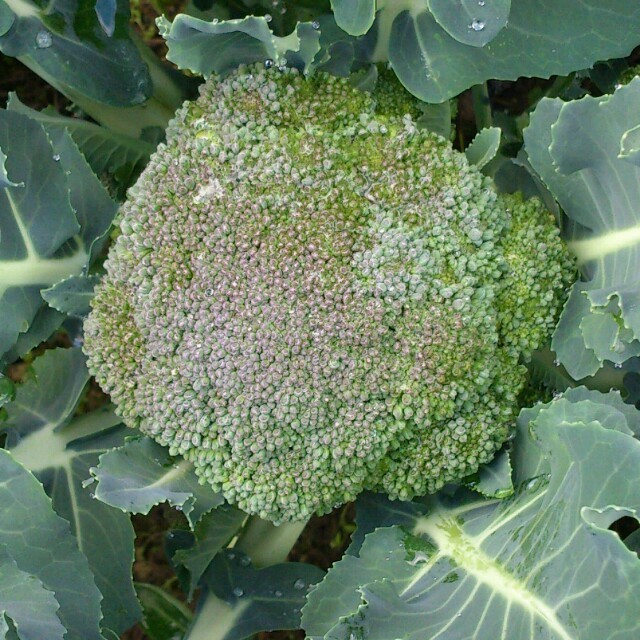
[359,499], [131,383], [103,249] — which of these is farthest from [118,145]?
[359,499]

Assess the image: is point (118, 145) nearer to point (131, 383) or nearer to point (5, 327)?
point (5, 327)

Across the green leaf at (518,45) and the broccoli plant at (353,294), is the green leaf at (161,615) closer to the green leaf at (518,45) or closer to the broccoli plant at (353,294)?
the broccoli plant at (353,294)

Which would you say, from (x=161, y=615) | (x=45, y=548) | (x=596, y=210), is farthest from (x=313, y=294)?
(x=161, y=615)

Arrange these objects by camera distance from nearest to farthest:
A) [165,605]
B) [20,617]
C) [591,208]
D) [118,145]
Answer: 1. [20,617]
2. [591,208]
3. [118,145]
4. [165,605]

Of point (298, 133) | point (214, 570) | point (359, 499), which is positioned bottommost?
point (214, 570)

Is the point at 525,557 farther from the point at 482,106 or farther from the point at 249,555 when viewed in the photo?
the point at 482,106

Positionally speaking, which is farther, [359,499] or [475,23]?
[359,499]

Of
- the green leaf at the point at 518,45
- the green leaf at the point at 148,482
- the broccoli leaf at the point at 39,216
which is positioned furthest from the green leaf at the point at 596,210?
the broccoli leaf at the point at 39,216
